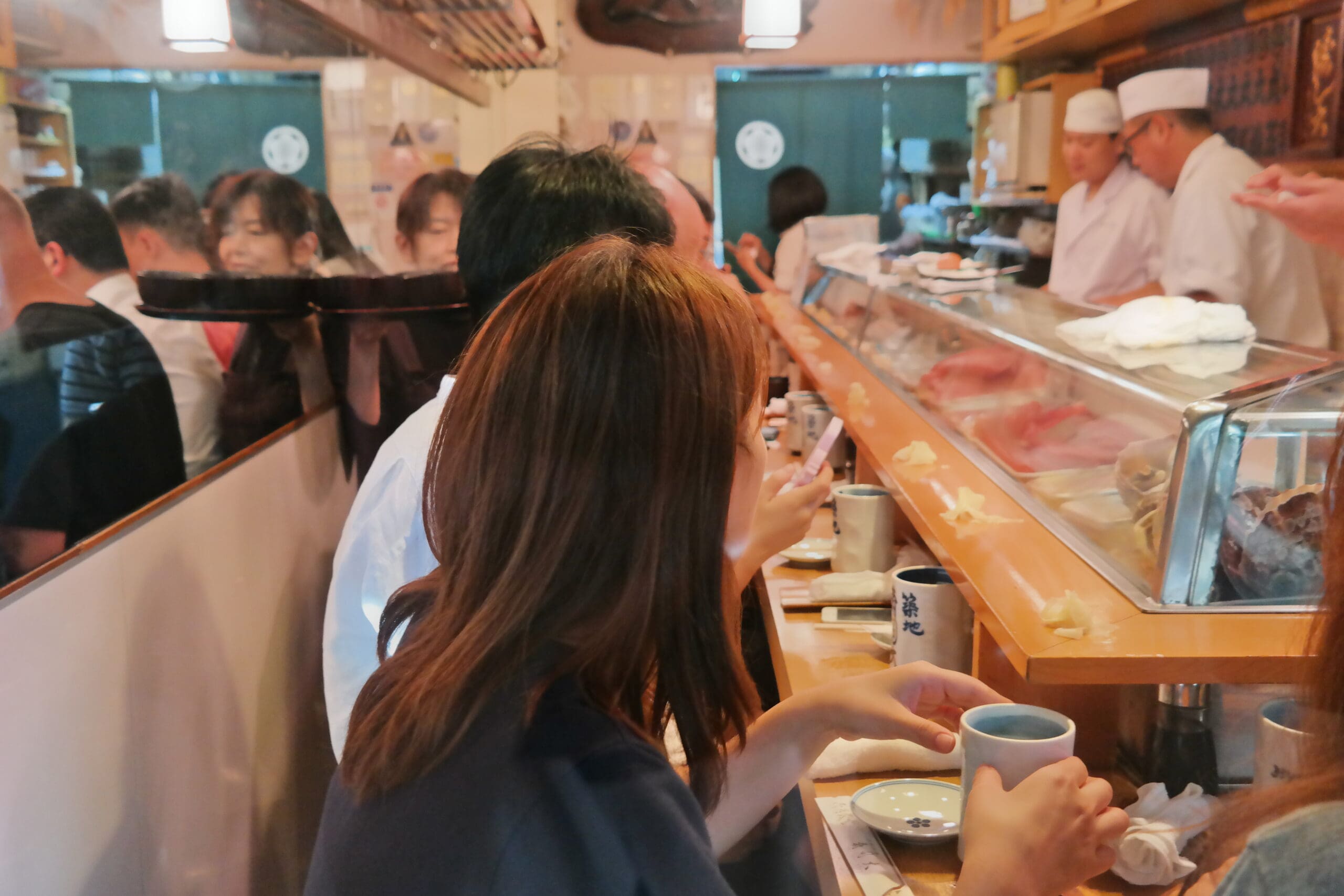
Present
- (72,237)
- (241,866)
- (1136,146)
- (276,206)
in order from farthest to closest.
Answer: (1136,146) < (276,206) < (241,866) < (72,237)

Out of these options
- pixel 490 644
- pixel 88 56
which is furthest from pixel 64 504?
pixel 490 644

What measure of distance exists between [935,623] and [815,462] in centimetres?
29

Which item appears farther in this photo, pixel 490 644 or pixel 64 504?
pixel 64 504

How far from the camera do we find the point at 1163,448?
1.42 m

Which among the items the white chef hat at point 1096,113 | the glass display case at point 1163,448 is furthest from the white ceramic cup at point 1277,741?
the white chef hat at point 1096,113

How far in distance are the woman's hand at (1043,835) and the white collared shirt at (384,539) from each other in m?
0.81

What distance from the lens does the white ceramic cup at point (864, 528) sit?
1994mm

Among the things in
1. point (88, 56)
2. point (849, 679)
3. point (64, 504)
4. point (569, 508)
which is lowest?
point (849, 679)

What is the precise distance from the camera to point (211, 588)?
176 cm

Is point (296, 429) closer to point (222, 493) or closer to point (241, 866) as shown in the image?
point (222, 493)

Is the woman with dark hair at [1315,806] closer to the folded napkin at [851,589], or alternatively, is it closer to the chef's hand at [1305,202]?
the folded napkin at [851,589]

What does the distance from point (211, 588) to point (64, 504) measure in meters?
0.40

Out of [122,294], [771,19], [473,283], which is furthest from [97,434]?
[771,19]

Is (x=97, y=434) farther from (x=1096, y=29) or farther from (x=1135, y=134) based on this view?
(x=1096, y=29)
